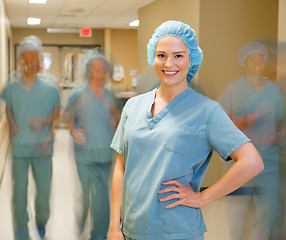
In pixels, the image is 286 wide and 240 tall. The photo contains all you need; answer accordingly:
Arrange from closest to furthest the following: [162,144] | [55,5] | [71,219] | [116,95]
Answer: [162,144], [116,95], [71,219], [55,5]

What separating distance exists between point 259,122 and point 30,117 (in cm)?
144

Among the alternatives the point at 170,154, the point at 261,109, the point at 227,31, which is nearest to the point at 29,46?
the point at 261,109

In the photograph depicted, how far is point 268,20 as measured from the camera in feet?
13.2

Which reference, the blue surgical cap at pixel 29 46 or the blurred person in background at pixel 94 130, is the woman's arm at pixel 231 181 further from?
the blue surgical cap at pixel 29 46

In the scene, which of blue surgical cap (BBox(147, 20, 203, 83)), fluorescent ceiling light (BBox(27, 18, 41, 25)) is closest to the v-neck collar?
blue surgical cap (BBox(147, 20, 203, 83))

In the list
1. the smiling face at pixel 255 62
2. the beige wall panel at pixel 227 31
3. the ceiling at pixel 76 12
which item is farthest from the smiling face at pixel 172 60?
the ceiling at pixel 76 12

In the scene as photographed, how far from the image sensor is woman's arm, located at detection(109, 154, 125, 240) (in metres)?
1.39

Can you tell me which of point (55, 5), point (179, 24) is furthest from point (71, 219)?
point (55, 5)

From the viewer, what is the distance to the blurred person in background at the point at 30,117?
270 centimetres

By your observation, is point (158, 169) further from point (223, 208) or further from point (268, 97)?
point (223, 208)

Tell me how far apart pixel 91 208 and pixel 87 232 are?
35cm

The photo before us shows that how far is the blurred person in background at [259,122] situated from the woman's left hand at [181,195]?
1.34 m

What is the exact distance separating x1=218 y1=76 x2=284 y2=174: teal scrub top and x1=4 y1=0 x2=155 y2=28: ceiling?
3048 millimetres

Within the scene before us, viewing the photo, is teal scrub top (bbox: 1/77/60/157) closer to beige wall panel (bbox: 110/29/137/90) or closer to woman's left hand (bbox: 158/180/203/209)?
woman's left hand (bbox: 158/180/203/209)
